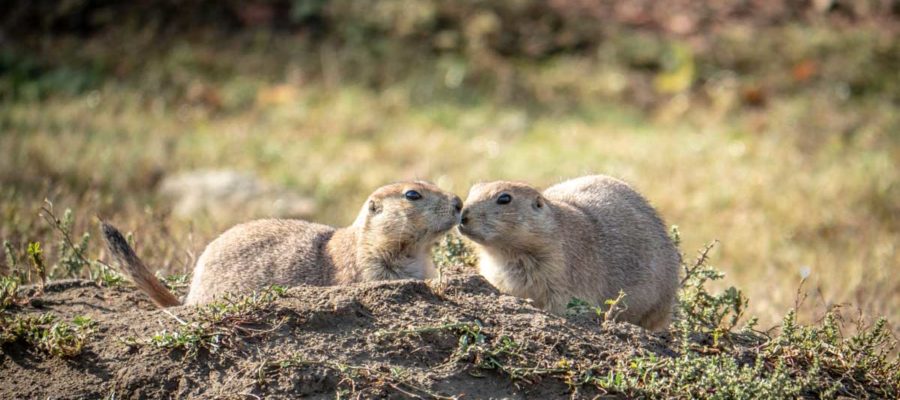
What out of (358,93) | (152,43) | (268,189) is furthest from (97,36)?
(268,189)

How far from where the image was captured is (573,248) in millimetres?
6086

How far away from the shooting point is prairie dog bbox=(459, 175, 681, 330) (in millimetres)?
5965

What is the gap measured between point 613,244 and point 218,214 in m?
5.50

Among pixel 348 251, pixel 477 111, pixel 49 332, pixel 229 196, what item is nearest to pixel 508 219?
pixel 348 251

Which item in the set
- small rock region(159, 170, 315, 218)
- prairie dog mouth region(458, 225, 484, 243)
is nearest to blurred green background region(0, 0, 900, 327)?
small rock region(159, 170, 315, 218)

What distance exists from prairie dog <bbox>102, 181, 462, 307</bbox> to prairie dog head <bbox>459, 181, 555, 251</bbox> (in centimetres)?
10

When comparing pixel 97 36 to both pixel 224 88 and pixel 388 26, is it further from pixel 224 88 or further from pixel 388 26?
pixel 388 26

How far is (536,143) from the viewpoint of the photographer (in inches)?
536

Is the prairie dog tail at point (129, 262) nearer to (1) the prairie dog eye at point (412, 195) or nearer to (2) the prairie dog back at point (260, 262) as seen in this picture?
(2) the prairie dog back at point (260, 262)

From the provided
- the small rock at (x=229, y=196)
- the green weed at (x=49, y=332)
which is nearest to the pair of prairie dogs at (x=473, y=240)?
the green weed at (x=49, y=332)

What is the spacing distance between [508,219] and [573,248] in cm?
42

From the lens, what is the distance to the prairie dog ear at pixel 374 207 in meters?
6.15

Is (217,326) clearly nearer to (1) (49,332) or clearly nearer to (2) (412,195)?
(1) (49,332)

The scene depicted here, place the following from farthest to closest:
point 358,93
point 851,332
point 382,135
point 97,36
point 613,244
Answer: point 97,36
point 358,93
point 382,135
point 851,332
point 613,244
